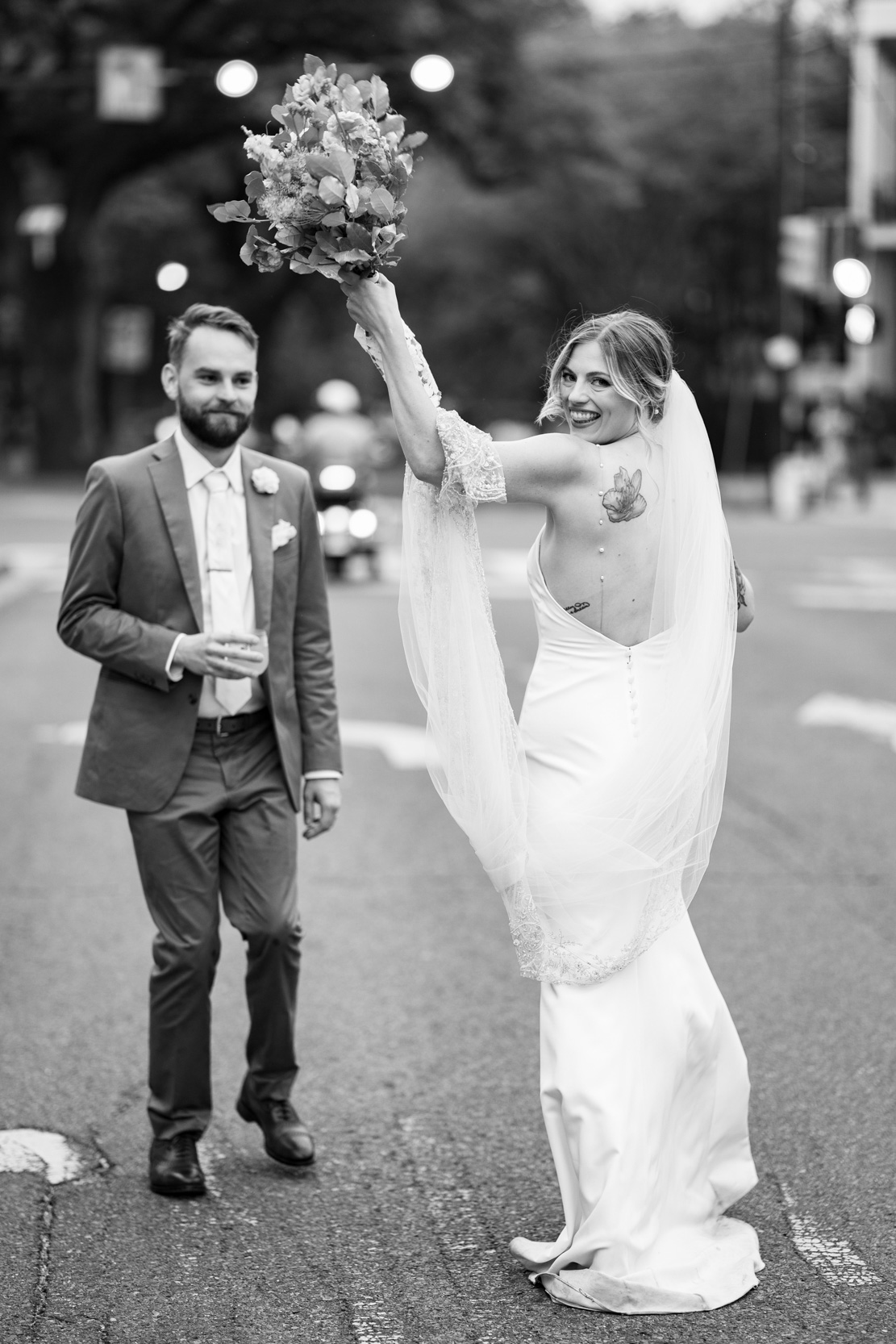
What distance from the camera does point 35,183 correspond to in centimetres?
5031

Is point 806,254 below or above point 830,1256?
above

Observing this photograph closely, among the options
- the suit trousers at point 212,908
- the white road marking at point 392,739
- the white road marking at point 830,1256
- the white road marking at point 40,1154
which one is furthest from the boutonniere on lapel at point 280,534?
the white road marking at point 392,739

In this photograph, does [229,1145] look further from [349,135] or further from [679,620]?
[349,135]

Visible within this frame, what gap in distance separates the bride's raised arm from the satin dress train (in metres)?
0.28

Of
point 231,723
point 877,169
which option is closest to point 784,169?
point 877,169

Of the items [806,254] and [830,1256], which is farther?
[806,254]

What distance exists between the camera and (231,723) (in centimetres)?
490

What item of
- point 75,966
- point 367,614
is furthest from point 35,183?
point 75,966

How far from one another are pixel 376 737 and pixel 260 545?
6773 millimetres

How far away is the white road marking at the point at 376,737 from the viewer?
11062 millimetres

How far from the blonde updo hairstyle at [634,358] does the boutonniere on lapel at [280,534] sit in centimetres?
89

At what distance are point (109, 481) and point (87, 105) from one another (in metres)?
36.0

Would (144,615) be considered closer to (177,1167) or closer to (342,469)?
(177,1167)

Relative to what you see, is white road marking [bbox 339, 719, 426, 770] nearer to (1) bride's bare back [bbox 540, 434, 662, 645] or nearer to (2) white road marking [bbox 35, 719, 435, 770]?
(2) white road marking [bbox 35, 719, 435, 770]
